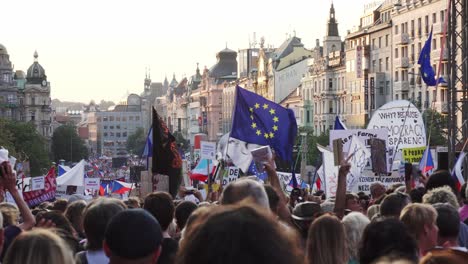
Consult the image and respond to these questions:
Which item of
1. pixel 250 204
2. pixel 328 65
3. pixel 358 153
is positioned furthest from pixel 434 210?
pixel 328 65

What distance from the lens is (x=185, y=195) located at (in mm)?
19484

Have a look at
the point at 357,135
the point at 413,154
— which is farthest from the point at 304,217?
the point at 413,154

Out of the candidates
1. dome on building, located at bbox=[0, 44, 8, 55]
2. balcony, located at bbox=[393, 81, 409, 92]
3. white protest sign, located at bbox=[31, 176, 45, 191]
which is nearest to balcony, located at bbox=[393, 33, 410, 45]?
balcony, located at bbox=[393, 81, 409, 92]

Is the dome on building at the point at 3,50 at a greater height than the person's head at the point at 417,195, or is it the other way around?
the dome on building at the point at 3,50

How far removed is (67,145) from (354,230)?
593 feet

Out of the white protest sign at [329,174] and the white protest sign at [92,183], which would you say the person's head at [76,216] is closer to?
the white protest sign at [329,174]

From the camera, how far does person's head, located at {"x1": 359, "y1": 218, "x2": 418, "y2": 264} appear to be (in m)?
7.97

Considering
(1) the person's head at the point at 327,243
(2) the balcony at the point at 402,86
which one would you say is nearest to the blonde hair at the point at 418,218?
(1) the person's head at the point at 327,243

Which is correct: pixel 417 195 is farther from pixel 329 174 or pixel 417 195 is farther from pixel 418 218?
pixel 329 174

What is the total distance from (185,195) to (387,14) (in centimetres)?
7479

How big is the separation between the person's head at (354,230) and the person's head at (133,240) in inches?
88.9

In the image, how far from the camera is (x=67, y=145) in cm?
18825

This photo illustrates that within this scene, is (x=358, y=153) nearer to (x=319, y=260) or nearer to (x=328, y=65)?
(x=319, y=260)

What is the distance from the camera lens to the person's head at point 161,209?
31.9ft
